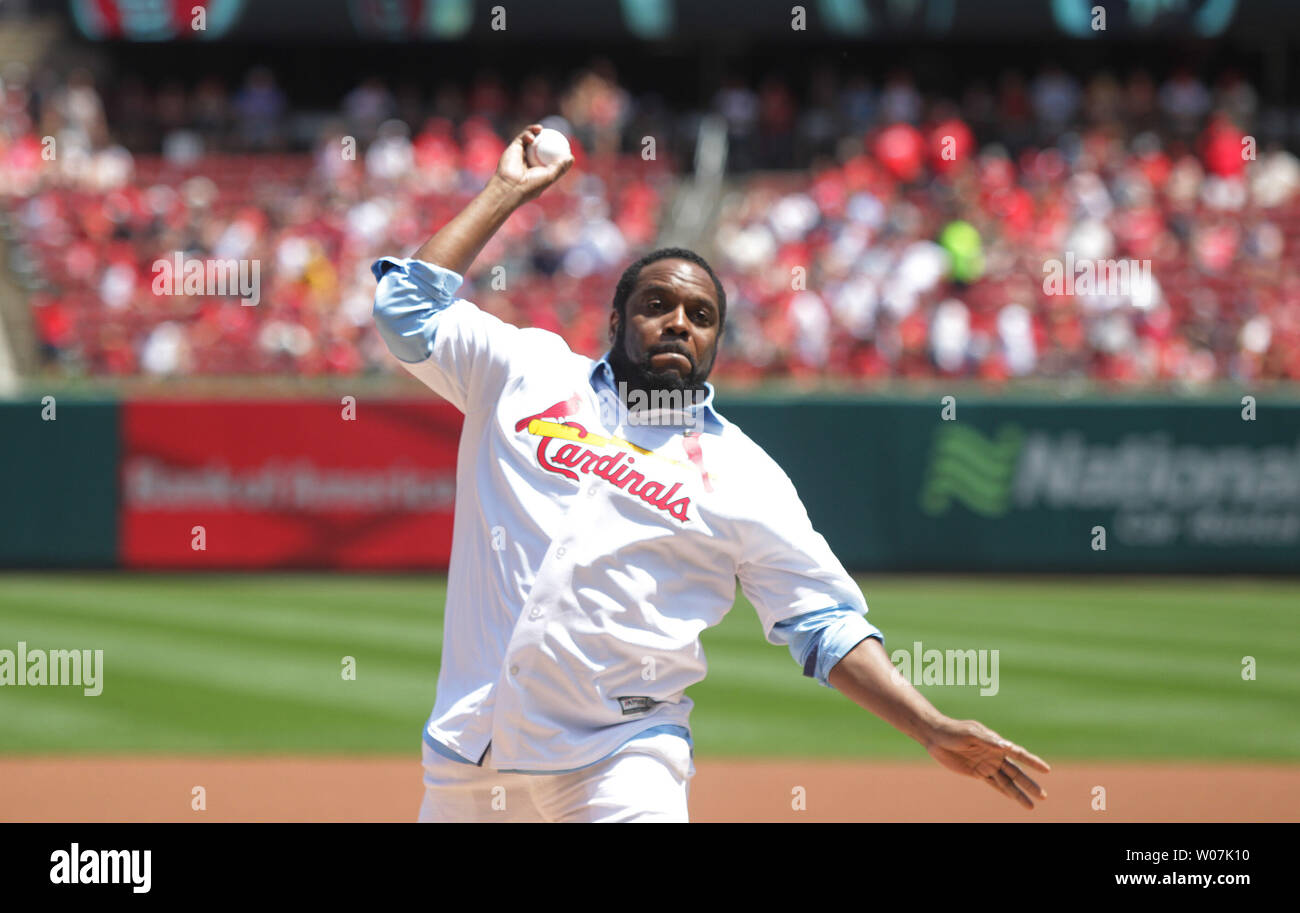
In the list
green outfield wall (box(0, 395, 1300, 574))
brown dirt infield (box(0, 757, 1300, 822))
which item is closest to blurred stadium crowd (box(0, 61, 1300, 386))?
green outfield wall (box(0, 395, 1300, 574))

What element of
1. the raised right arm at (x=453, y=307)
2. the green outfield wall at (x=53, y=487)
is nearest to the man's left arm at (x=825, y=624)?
the raised right arm at (x=453, y=307)

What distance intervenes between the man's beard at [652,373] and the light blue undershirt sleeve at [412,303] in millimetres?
431

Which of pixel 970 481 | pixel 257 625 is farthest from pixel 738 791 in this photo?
pixel 970 481

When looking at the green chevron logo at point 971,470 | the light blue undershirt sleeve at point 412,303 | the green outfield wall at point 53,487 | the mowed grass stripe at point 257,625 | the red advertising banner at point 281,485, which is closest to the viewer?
the light blue undershirt sleeve at point 412,303

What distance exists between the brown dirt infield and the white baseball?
4373mm

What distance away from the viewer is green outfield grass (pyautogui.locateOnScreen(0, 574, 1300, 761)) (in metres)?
9.34

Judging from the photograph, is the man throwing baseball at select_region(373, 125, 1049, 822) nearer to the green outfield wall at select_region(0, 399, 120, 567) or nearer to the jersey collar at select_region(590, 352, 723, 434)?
the jersey collar at select_region(590, 352, 723, 434)

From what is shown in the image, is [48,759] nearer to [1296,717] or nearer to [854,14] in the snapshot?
[1296,717]

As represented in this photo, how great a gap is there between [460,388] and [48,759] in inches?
231

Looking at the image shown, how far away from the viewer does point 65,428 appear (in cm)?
1549

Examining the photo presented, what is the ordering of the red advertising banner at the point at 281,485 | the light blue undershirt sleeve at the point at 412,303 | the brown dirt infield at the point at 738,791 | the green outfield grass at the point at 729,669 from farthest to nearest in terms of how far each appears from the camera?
the red advertising banner at the point at 281,485 < the green outfield grass at the point at 729,669 < the brown dirt infield at the point at 738,791 < the light blue undershirt sleeve at the point at 412,303

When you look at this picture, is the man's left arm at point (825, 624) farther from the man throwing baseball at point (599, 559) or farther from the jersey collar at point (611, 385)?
the jersey collar at point (611, 385)

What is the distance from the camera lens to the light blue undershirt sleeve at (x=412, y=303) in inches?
145
